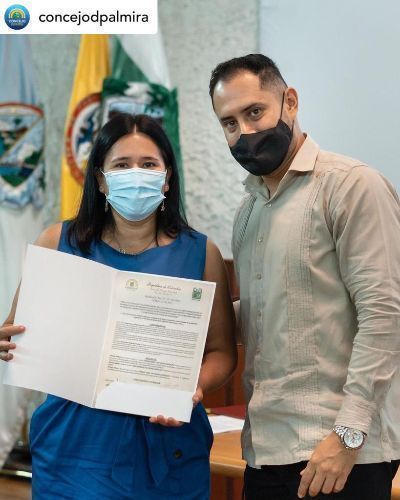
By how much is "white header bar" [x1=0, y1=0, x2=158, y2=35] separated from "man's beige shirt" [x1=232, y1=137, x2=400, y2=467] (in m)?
2.45

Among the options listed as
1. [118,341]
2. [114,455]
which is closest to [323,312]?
[118,341]

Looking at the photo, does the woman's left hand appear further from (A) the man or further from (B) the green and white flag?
(B) the green and white flag

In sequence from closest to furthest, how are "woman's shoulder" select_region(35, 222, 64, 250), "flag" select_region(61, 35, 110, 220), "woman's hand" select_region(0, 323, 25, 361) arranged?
"woman's hand" select_region(0, 323, 25, 361)
"woman's shoulder" select_region(35, 222, 64, 250)
"flag" select_region(61, 35, 110, 220)

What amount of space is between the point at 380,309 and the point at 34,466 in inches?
36.6

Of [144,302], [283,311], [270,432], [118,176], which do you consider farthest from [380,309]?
[118,176]

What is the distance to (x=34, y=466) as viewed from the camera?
2.11 m

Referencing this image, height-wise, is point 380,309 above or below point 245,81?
below

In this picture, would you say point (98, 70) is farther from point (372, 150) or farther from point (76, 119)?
point (372, 150)

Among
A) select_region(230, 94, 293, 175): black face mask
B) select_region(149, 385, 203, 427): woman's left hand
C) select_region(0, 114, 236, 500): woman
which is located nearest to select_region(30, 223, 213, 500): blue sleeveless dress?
select_region(0, 114, 236, 500): woman

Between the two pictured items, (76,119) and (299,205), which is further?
(76,119)

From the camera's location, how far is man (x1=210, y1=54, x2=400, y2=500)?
5.80ft

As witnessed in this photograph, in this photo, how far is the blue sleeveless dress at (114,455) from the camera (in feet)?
6.60

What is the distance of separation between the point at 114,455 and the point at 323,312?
59cm

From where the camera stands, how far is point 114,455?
6.61ft
